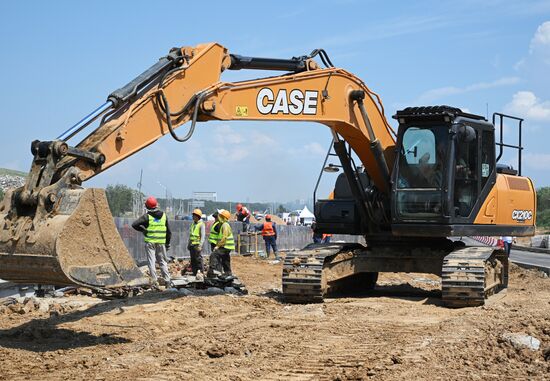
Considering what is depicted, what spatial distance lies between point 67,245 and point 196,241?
1017cm

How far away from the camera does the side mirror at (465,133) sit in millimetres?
13180

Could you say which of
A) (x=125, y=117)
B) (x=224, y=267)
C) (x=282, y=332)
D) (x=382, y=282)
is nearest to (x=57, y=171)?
(x=125, y=117)

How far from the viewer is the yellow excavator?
861 cm

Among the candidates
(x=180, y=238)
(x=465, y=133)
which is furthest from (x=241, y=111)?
(x=180, y=238)

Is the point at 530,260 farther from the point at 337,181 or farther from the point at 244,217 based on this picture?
the point at 337,181

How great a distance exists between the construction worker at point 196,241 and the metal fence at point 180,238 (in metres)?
3.19

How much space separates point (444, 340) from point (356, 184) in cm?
535

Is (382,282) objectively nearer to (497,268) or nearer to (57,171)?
(497,268)

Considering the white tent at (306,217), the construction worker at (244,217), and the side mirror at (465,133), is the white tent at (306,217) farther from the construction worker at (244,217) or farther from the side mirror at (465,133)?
the side mirror at (465,133)

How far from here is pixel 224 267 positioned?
16.3m

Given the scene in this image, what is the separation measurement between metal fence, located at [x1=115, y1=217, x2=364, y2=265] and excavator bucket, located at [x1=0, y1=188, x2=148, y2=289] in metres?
12.7

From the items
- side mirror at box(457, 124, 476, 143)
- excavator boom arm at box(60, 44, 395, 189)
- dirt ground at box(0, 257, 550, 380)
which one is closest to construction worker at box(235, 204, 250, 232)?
dirt ground at box(0, 257, 550, 380)

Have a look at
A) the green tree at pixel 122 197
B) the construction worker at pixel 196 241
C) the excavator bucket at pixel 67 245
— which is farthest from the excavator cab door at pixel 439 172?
the green tree at pixel 122 197

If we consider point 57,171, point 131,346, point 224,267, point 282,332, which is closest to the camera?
point 57,171
